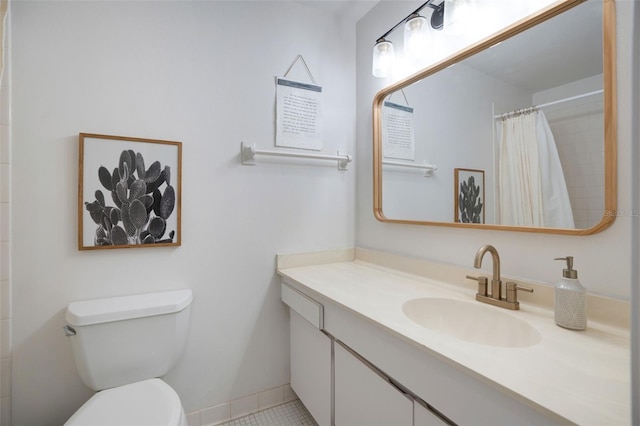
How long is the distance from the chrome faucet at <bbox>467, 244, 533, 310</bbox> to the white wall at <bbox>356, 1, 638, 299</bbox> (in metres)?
0.09

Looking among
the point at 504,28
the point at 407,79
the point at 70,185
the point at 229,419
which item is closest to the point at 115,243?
the point at 70,185

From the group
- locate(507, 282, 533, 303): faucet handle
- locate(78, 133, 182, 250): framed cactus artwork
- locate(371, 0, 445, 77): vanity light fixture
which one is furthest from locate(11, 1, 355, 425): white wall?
locate(507, 282, 533, 303): faucet handle

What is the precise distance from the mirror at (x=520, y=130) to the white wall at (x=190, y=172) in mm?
547

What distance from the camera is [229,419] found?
154cm

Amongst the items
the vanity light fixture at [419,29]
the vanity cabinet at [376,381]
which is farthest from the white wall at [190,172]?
the vanity light fixture at [419,29]

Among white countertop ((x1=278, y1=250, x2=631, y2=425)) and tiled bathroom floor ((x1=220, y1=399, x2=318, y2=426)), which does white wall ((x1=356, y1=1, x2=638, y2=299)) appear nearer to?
white countertop ((x1=278, y1=250, x2=631, y2=425))

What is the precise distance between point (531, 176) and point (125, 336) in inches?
66.1

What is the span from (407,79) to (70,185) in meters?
1.63

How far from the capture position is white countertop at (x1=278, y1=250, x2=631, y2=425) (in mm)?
537

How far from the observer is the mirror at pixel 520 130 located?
0.88 metres

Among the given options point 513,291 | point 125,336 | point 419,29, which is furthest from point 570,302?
point 125,336

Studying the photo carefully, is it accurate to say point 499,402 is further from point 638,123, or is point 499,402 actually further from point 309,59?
point 309,59

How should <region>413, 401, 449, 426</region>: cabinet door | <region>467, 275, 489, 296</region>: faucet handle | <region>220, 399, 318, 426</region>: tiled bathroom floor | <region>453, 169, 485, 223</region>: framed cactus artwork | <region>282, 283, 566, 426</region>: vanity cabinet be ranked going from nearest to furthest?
<region>282, 283, 566, 426</region>: vanity cabinet
<region>413, 401, 449, 426</region>: cabinet door
<region>467, 275, 489, 296</region>: faucet handle
<region>453, 169, 485, 223</region>: framed cactus artwork
<region>220, 399, 318, 426</region>: tiled bathroom floor

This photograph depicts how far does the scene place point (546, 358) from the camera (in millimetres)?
692
